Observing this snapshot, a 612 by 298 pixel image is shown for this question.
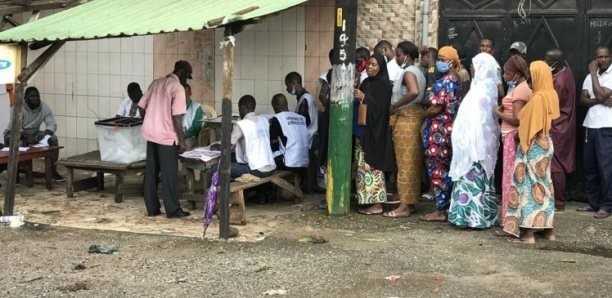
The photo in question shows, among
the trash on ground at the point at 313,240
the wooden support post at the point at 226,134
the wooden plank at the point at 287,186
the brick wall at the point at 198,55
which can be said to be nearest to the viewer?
the wooden support post at the point at 226,134

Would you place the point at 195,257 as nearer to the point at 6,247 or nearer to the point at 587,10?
the point at 6,247

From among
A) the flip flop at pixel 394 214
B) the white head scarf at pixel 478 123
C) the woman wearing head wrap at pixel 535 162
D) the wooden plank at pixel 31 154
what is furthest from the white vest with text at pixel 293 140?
the wooden plank at pixel 31 154

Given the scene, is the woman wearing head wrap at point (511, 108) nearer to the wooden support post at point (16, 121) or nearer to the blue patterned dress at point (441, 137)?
the blue patterned dress at point (441, 137)

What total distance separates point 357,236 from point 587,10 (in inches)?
147

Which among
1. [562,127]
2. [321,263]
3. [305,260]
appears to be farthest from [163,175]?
[562,127]

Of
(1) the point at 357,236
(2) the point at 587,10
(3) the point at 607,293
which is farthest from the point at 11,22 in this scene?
(3) the point at 607,293

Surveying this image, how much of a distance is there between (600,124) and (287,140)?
128 inches

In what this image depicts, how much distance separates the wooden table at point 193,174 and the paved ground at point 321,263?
1135 mm

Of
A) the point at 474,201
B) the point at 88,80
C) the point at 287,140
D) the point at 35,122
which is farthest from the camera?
the point at 88,80

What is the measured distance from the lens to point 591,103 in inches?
343

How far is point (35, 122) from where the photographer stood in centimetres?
1070

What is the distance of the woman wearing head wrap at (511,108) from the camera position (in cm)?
741

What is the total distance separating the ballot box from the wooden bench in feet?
5.02

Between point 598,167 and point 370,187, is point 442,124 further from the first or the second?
point 598,167
